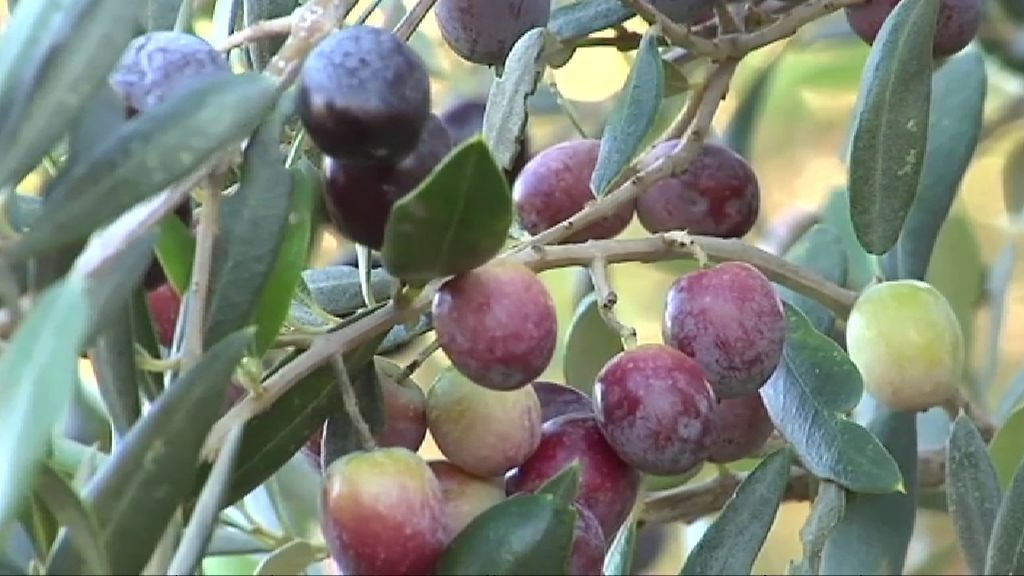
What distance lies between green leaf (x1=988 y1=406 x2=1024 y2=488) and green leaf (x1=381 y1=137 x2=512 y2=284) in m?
0.40

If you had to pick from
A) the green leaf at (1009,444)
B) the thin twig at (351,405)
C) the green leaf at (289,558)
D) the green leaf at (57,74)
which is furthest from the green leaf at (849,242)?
the green leaf at (57,74)

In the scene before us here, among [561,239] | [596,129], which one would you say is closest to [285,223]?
[561,239]

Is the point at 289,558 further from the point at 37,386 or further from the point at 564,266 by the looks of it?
the point at 37,386

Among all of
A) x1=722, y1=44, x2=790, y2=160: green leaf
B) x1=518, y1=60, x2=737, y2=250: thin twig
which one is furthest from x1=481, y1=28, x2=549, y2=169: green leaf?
x1=722, y1=44, x2=790, y2=160: green leaf

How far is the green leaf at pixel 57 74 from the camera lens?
16.1 inches

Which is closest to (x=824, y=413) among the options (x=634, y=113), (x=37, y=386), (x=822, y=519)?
(x=822, y=519)

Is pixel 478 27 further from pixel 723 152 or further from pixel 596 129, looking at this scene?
pixel 596 129

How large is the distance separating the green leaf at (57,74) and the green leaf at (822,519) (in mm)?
350

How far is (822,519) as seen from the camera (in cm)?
63

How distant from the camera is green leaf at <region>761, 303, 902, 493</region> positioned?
0.61m

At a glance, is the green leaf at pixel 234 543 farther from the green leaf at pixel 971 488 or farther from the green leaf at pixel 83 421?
the green leaf at pixel 971 488

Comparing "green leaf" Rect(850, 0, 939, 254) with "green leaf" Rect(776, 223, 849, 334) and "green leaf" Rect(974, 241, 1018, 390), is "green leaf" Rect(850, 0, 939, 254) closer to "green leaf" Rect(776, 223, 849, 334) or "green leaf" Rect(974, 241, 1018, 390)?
"green leaf" Rect(776, 223, 849, 334)

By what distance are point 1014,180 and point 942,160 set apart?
328 millimetres

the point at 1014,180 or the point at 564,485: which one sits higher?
the point at 564,485
